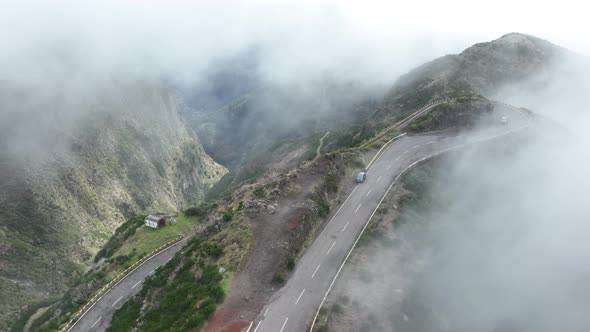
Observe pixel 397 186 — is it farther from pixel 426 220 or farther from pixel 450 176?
pixel 450 176

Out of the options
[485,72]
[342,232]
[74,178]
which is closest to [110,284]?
[342,232]

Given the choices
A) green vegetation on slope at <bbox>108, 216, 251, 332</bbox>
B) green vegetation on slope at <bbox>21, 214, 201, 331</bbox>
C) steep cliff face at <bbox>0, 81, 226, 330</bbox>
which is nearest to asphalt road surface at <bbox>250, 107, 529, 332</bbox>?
green vegetation on slope at <bbox>108, 216, 251, 332</bbox>

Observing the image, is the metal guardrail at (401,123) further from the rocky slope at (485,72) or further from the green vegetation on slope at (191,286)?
the green vegetation on slope at (191,286)

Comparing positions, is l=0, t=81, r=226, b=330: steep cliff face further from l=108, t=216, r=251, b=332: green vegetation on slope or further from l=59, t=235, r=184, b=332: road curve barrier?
l=108, t=216, r=251, b=332: green vegetation on slope

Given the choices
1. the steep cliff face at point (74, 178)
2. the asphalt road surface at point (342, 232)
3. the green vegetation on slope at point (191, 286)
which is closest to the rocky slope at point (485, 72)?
the asphalt road surface at point (342, 232)

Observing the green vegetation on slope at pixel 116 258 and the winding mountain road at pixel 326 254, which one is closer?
the winding mountain road at pixel 326 254

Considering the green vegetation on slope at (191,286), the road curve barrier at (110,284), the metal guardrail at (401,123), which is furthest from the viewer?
the metal guardrail at (401,123)
